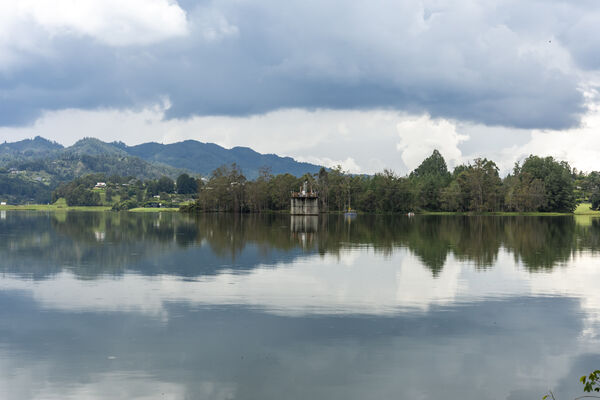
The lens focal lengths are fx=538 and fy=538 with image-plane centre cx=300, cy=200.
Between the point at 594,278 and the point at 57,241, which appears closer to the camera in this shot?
the point at 594,278

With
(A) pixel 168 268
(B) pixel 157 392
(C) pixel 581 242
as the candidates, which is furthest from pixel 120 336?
(C) pixel 581 242

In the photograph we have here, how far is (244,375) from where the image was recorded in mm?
18578

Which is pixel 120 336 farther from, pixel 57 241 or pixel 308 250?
pixel 57 241

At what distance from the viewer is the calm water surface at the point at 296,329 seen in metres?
18.0

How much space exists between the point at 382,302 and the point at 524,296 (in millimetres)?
9318

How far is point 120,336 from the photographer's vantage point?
23234 millimetres

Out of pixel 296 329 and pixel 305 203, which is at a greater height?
pixel 305 203

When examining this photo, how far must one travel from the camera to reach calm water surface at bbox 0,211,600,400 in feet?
59.0

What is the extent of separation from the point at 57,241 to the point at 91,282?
41047 millimetres

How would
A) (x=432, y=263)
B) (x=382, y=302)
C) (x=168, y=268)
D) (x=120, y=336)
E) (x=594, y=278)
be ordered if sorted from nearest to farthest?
(x=120, y=336) < (x=382, y=302) < (x=594, y=278) < (x=168, y=268) < (x=432, y=263)

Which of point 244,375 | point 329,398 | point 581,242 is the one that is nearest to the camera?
point 329,398

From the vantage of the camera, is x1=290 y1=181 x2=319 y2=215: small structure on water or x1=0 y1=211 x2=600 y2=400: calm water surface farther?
x1=290 y1=181 x2=319 y2=215: small structure on water

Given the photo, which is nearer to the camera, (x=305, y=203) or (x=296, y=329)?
(x=296, y=329)

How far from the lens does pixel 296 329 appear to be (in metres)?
24.5
